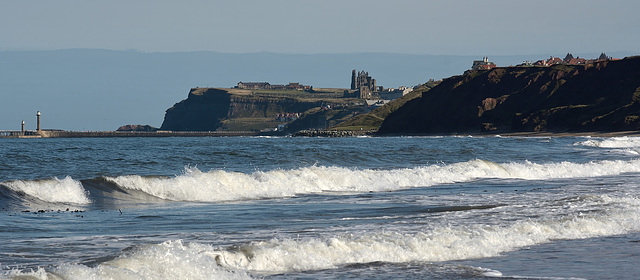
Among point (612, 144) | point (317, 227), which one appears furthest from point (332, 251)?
point (612, 144)

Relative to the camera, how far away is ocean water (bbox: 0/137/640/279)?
36.7 feet

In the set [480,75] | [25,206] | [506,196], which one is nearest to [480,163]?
[506,196]

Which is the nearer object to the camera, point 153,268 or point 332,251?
point 153,268

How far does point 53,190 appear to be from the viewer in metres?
22.6

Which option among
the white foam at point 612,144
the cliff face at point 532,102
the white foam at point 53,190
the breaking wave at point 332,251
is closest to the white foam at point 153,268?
the breaking wave at point 332,251

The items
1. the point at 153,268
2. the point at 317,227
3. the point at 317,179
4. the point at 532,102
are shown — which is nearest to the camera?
the point at 153,268

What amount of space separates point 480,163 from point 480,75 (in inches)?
4730

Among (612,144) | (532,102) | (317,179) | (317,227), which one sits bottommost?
(317,227)

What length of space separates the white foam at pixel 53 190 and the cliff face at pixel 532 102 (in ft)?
307

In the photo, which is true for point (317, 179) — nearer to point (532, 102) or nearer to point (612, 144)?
point (612, 144)

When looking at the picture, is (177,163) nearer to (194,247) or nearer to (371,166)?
(371,166)

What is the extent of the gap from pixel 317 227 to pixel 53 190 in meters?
10.6

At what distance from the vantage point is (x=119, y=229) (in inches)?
605

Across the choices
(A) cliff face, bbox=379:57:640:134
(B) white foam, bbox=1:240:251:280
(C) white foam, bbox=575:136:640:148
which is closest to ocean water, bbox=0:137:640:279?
(B) white foam, bbox=1:240:251:280
